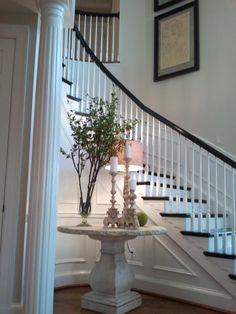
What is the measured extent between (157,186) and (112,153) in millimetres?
706

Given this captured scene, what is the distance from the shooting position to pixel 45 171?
85.8 inches

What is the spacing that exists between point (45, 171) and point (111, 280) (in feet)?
3.93

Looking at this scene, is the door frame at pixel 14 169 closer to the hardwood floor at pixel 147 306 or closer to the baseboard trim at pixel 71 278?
the hardwood floor at pixel 147 306

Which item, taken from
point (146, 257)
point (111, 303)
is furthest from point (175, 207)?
point (111, 303)

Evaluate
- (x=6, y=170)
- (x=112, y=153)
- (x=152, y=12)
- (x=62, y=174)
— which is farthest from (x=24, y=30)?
(x=152, y=12)

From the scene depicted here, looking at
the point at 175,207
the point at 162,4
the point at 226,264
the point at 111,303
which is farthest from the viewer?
the point at 162,4

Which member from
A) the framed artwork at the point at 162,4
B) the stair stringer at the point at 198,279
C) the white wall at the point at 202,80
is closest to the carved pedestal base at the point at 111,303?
the stair stringer at the point at 198,279

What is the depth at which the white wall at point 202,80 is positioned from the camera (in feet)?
14.8

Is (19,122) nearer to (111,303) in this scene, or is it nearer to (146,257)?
(111,303)

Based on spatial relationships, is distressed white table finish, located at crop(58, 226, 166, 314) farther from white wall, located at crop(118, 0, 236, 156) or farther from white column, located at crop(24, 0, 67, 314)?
white wall, located at crop(118, 0, 236, 156)

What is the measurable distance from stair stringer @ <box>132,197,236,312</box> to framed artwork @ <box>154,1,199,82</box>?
8.15 feet

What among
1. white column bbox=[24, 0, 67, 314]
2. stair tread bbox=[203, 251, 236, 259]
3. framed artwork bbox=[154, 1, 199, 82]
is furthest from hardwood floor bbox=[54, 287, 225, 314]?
framed artwork bbox=[154, 1, 199, 82]

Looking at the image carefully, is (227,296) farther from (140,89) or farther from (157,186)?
(140,89)

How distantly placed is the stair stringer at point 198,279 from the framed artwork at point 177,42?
8.15ft
